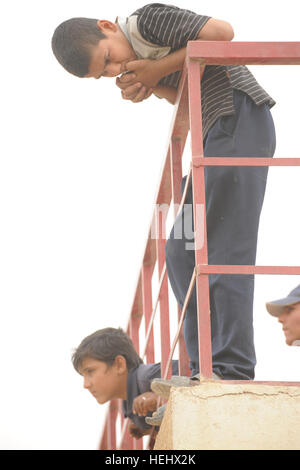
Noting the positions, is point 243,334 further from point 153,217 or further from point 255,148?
point 153,217

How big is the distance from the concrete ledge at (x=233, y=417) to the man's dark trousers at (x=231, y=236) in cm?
36

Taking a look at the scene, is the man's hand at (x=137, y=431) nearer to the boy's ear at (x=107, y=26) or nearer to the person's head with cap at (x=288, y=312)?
the person's head with cap at (x=288, y=312)

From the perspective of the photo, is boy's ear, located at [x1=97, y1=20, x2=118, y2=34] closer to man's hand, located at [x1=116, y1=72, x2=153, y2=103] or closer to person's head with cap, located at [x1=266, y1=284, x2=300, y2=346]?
man's hand, located at [x1=116, y1=72, x2=153, y2=103]

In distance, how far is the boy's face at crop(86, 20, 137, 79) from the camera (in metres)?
4.80

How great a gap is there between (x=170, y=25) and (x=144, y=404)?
1.96 meters

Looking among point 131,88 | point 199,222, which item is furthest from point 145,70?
point 199,222

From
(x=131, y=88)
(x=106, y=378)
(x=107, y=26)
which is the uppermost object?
(x=107, y=26)

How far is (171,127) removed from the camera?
5027 millimetres

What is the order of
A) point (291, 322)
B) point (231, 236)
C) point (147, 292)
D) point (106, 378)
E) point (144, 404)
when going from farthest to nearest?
point (147, 292), point (106, 378), point (144, 404), point (291, 322), point (231, 236)

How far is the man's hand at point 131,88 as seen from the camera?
190 inches

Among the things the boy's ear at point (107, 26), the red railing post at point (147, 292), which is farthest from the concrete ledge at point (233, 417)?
the red railing post at point (147, 292)

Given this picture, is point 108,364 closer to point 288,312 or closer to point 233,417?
point 288,312

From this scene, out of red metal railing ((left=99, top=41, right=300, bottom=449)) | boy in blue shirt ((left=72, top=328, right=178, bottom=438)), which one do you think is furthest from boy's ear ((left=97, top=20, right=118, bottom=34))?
boy in blue shirt ((left=72, top=328, right=178, bottom=438))

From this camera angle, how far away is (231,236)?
177 inches
